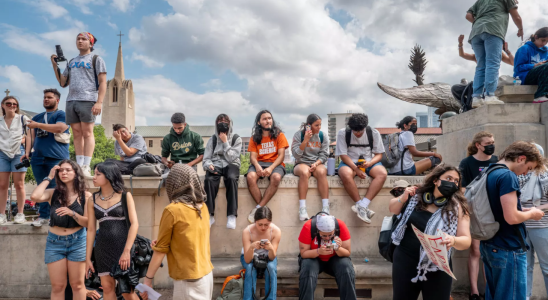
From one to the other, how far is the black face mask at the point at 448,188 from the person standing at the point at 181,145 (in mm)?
3799

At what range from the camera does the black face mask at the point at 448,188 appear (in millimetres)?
3160

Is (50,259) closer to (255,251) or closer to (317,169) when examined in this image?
(255,251)

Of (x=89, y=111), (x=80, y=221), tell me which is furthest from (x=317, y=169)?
(x=89, y=111)

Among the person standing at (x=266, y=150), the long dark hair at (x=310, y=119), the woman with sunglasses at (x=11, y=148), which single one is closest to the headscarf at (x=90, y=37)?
the woman with sunglasses at (x=11, y=148)

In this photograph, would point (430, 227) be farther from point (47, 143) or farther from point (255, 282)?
point (47, 143)

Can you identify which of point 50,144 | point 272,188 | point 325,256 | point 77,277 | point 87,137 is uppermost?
point 87,137

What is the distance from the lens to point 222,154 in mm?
5555

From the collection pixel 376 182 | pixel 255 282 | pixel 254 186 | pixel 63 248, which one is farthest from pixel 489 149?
pixel 63 248

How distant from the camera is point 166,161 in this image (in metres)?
5.86

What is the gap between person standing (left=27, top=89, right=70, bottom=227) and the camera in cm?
541

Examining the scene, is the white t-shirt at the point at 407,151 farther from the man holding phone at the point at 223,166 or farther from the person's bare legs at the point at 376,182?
the man holding phone at the point at 223,166

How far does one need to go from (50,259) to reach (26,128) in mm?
2626

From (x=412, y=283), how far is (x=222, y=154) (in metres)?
3.30

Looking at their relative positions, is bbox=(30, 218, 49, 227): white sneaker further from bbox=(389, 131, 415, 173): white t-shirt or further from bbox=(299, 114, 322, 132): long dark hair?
bbox=(389, 131, 415, 173): white t-shirt
